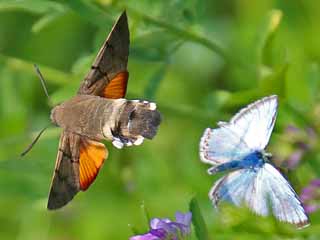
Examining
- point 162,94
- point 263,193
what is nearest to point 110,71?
point 263,193

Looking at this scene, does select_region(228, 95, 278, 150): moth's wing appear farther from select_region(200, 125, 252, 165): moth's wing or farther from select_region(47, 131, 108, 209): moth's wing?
select_region(47, 131, 108, 209): moth's wing

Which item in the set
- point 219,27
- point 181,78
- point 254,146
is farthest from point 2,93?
point 254,146

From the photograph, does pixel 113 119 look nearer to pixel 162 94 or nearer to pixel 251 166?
pixel 251 166

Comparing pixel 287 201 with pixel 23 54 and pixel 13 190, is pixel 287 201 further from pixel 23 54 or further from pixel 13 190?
pixel 23 54

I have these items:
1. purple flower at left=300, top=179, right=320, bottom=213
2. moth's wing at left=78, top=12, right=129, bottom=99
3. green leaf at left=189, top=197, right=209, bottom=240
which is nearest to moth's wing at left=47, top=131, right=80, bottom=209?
moth's wing at left=78, top=12, right=129, bottom=99

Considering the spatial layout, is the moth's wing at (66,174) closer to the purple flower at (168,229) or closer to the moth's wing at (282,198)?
the purple flower at (168,229)

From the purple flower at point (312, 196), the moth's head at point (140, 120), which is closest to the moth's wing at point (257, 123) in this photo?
the moth's head at point (140, 120)
